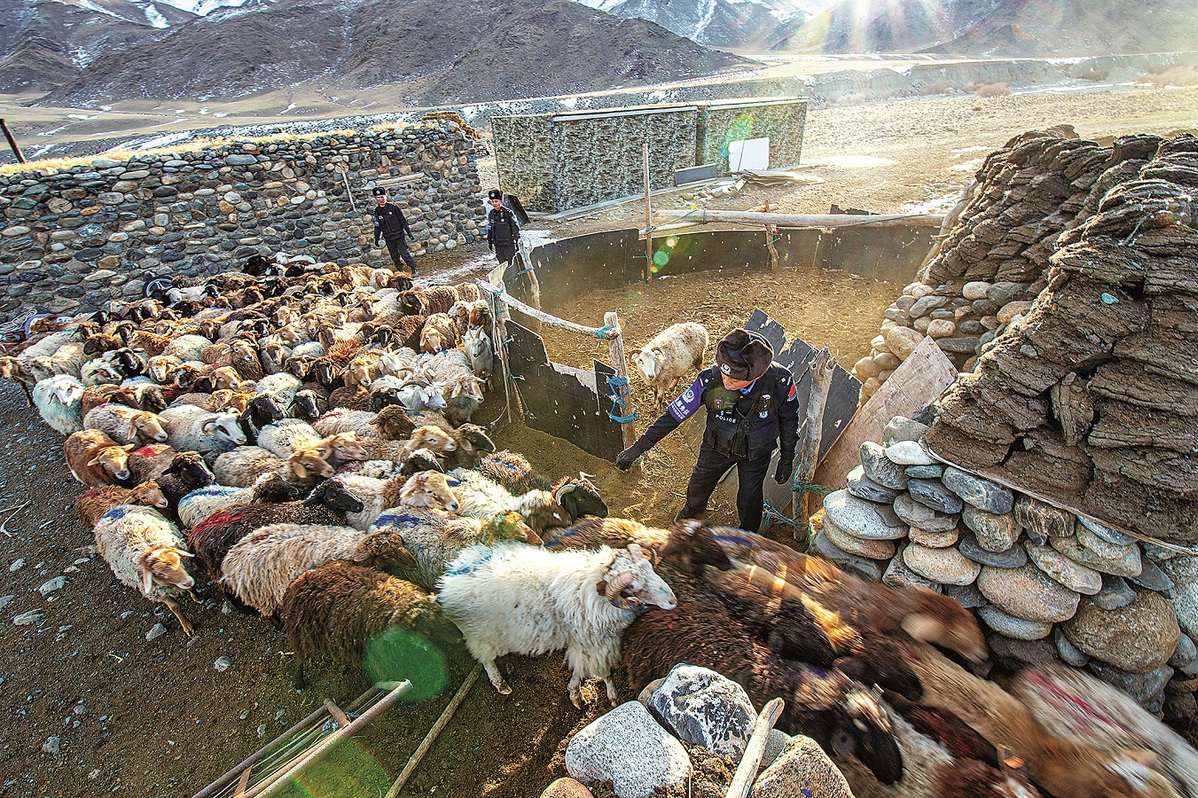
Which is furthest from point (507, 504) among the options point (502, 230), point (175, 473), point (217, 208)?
point (217, 208)

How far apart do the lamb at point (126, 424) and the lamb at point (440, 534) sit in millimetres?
4066

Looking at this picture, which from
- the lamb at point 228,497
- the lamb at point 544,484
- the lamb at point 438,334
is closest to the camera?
the lamb at point 544,484

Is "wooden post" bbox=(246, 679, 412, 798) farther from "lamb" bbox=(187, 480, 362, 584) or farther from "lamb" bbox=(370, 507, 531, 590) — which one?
"lamb" bbox=(187, 480, 362, 584)

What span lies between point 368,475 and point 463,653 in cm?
239

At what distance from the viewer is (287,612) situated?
3.96 m

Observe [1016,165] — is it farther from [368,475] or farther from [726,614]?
[368,475]

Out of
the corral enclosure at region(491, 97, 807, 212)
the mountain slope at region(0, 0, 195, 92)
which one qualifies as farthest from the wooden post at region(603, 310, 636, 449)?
the mountain slope at region(0, 0, 195, 92)

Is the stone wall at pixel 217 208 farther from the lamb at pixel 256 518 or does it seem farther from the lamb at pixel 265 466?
the lamb at pixel 256 518

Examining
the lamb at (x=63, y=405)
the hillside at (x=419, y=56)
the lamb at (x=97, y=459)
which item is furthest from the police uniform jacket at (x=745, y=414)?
the hillside at (x=419, y=56)

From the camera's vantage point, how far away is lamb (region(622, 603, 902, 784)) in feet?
9.43

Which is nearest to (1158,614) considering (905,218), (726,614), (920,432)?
(920,432)

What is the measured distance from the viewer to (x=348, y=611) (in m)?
3.78

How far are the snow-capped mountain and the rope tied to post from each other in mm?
133000

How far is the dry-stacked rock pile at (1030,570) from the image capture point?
10.5 ft
